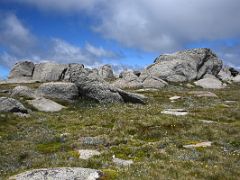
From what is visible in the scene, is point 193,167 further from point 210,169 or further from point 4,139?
point 4,139

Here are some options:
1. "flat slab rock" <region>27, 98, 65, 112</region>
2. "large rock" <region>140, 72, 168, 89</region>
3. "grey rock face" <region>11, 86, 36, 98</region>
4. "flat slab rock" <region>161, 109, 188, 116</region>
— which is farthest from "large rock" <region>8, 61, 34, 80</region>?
"flat slab rock" <region>161, 109, 188, 116</region>

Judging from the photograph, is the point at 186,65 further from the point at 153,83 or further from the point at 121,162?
the point at 121,162

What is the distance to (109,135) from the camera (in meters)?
28.6

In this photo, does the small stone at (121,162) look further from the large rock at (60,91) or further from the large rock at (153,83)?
the large rock at (153,83)

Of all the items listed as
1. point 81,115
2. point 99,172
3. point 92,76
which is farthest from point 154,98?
point 99,172

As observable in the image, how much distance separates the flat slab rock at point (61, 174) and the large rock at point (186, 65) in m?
62.3

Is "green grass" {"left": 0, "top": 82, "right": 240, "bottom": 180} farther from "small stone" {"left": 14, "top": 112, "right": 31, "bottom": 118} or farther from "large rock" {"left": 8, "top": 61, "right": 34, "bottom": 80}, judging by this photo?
"large rock" {"left": 8, "top": 61, "right": 34, "bottom": 80}

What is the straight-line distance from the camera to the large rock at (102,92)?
48.0m

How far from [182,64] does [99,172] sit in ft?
217

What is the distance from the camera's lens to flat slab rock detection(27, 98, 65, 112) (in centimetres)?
4438

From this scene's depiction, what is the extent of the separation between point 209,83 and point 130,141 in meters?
52.6

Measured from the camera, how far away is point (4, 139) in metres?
29.6

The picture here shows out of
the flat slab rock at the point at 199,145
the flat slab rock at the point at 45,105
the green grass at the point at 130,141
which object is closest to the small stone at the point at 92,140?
the green grass at the point at 130,141

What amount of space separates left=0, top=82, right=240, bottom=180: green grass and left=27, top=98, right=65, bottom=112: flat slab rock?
7.07ft
